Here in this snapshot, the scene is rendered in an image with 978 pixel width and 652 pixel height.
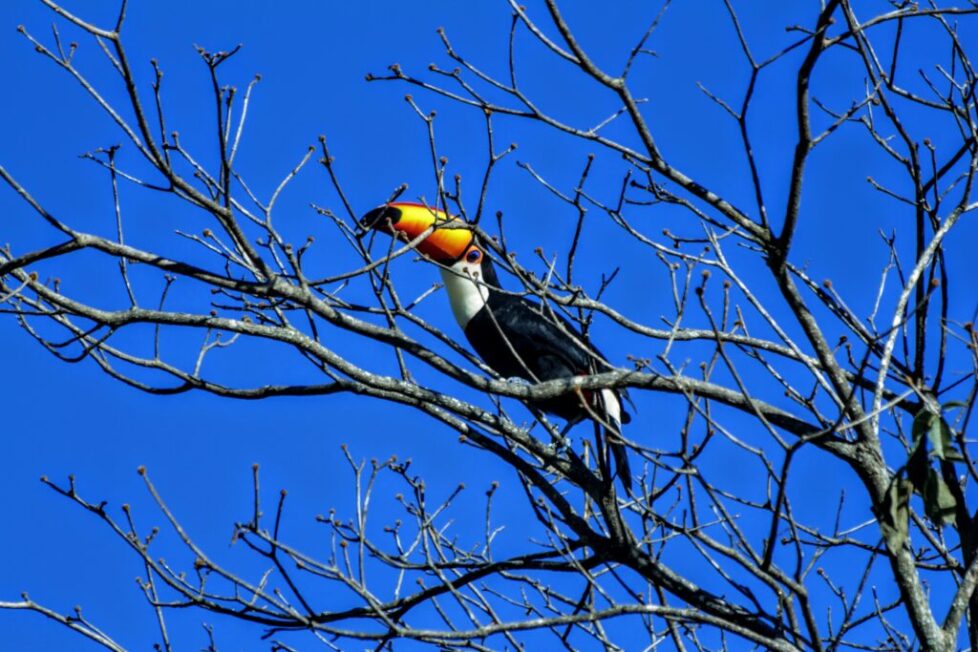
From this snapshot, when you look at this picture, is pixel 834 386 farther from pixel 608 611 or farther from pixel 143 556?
pixel 143 556

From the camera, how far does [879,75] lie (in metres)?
4.63

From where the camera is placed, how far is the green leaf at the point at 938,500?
3939 millimetres

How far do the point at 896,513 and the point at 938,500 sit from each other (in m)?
0.22

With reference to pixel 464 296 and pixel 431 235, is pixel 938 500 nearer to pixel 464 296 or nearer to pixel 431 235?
pixel 464 296

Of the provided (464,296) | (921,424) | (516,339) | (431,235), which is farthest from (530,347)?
(921,424)

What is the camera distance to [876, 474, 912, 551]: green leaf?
378cm

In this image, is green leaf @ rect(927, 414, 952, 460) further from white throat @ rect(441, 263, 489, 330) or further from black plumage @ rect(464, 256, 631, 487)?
white throat @ rect(441, 263, 489, 330)

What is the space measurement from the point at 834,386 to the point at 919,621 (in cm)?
78

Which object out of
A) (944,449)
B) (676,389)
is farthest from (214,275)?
(944,449)

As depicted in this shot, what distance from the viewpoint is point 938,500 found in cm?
395

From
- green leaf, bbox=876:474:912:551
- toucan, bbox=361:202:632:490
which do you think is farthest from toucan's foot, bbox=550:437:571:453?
green leaf, bbox=876:474:912:551

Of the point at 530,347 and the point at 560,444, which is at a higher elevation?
the point at 530,347

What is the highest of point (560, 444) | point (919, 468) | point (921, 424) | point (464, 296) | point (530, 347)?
point (464, 296)

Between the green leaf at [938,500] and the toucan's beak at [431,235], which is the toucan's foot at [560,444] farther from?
the toucan's beak at [431,235]
